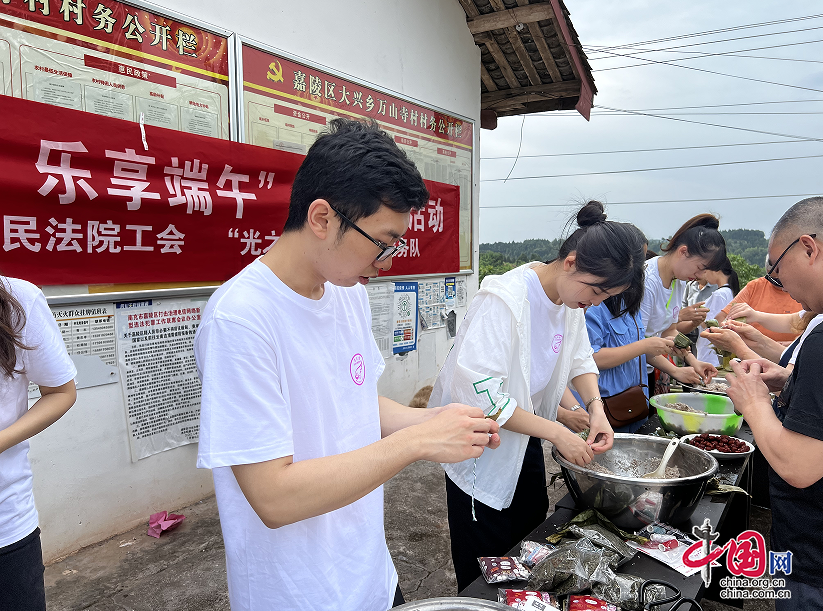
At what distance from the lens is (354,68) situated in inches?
154

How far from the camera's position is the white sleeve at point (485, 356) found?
163cm

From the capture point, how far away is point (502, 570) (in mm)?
1313

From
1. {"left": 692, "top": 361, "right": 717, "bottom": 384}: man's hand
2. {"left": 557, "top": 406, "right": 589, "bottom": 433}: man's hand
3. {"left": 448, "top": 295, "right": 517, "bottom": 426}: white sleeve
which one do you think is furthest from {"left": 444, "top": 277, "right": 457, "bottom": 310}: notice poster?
{"left": 448, "top": 295, "right": 517, "bottom": 426}: white sleeve

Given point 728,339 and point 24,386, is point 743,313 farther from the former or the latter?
point 24,386

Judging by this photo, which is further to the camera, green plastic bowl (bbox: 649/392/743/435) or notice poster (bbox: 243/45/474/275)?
notice poster (bbox: 243/45/474/275)

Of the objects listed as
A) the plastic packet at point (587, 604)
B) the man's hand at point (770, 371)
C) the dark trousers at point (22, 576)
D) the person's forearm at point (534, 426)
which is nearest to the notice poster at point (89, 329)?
the dark trousers at point (22, 576)

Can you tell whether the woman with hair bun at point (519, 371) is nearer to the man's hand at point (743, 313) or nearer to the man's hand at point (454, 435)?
the man's hand at point (454, 435)

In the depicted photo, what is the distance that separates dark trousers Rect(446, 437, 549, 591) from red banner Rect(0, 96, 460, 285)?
1.90 m

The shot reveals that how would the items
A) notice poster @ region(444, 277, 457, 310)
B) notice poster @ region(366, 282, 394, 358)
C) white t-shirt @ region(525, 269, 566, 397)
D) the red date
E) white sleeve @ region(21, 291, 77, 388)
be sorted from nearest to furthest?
white sleeve @ region(21, 291, 77, 388), white t-shirt @ region(525, 269, 566, 397), the red date, notice poster @ region(366, 282, 394, 358), notice poster @ region(444, 277, 457, 310)

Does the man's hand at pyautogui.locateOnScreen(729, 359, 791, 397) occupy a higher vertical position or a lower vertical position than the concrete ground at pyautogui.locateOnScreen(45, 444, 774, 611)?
higher

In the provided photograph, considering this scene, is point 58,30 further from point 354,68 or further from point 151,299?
point 354,68

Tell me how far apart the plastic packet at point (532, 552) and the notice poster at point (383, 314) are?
2857 mm

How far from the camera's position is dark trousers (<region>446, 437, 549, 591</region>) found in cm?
179

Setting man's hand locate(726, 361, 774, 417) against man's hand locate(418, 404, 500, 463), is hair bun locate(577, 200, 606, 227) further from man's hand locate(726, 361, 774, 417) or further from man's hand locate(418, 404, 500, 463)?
man's hand locate(418, 404, 500, 463)
